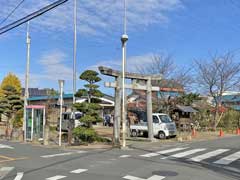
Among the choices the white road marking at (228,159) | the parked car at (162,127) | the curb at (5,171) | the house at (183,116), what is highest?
the house at (183,116)

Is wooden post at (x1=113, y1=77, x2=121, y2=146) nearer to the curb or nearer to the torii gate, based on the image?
the torii gate

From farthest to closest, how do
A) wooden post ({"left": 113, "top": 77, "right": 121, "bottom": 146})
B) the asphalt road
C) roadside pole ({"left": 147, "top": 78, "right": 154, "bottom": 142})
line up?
roadside pole ({"left": 147, "top": 78, "right": 154, "bottom": 142}) < wooden post ({"left": 113, "top": 77, "right": 121, "bottom": 146}) < the asphalt road

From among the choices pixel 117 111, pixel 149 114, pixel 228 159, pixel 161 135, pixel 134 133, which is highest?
pixel 117 111

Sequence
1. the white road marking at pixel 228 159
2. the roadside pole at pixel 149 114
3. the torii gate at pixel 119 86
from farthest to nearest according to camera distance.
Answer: the roadside pole at pixel 149 114 → the torii gate at pixel 119 86 → the white road marking at pixel 228 159

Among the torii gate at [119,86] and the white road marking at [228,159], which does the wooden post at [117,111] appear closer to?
the torii gate at [119,86]

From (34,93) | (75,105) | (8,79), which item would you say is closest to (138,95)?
(8,79)

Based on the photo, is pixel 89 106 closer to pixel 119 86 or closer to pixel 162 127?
pixel 119 86

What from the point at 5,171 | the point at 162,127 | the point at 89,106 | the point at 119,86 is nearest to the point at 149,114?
the point at 162,127

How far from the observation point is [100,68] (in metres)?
20.1

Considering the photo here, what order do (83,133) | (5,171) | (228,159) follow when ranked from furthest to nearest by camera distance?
(83,133)
(228,159)
(5,171)

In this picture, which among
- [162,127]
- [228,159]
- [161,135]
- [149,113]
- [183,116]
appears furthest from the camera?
[183,116]

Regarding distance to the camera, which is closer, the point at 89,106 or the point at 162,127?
the point at 89,106

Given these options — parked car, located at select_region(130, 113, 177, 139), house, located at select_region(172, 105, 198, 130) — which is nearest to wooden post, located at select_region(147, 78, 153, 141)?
parked car, located at select_region(130, 113, 177, 139)

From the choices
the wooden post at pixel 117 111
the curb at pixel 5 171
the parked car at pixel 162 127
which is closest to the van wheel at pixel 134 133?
the parked car at pixel 162 127
